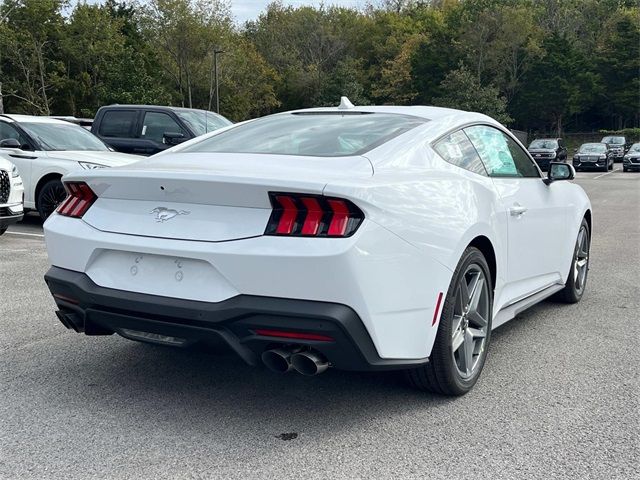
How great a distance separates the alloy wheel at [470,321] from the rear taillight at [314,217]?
0.85 m

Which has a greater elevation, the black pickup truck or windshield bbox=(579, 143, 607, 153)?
the black pickup truck

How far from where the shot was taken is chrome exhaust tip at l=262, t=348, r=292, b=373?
2.92 m

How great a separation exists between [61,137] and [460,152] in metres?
8.19

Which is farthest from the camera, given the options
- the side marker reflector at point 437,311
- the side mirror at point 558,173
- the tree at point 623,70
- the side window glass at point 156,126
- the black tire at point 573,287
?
the tree at point 623,70

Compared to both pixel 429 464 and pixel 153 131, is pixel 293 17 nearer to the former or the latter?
pixel 153 131

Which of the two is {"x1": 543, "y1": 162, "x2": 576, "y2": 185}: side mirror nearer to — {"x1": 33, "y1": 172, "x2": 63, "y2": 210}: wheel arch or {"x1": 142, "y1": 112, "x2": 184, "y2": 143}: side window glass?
{"x1": 33, "y1": 172, "x2": 63, "y2": 210}: wheel arch

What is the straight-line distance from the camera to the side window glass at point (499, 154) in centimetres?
418

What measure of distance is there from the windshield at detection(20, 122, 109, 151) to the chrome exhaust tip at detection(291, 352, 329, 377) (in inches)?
327

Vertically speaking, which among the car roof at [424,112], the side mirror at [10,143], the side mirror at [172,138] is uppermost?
the car roof at [424,112]

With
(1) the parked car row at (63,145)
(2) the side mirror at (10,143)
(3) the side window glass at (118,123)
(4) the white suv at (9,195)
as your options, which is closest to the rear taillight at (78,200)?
(4) the white suv at (9,195)

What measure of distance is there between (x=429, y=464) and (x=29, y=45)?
49.2 meters

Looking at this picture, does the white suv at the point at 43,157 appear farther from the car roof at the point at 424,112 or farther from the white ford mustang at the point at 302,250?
the white ford mustang at the point at 302,250

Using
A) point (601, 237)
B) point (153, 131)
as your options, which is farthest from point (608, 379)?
point (153, 131)

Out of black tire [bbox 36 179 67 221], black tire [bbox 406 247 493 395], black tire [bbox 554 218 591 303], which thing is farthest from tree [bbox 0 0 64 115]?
black tire [bbox 406 247 493 395]
